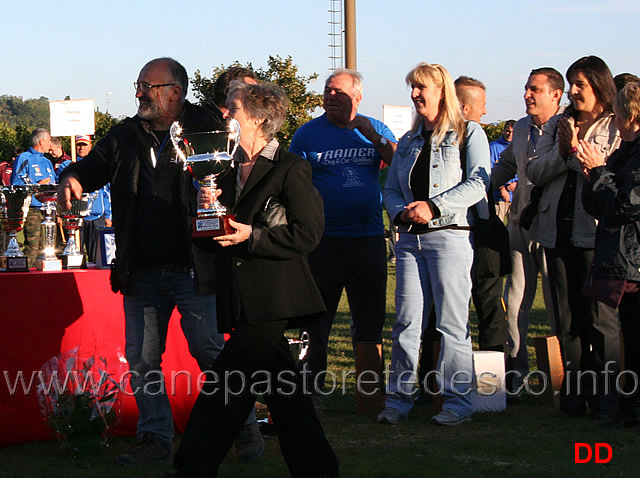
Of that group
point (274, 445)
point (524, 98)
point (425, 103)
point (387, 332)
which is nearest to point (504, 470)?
point (274, 445)

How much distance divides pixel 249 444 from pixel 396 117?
41.8 feet

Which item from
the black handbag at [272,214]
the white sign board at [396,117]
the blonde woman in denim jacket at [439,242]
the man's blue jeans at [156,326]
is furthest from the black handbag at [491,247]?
the white sign board at [396,117]

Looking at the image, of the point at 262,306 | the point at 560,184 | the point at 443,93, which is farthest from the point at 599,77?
the point at 262,306

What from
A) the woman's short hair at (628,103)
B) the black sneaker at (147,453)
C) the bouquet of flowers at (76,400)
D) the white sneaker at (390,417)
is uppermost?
the woman's short hair at (628,103)

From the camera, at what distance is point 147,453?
4.43m

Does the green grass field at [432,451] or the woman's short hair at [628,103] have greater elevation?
the woman's short hair at [628,103]

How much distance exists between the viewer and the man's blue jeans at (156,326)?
14.3ft

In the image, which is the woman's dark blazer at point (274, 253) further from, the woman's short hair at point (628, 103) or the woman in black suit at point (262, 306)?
the woman's short hair at point (628, 103)

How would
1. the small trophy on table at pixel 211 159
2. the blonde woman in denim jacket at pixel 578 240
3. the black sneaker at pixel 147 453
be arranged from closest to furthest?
the small trophy on table at pixel 211 159 → the black sneaker at pixel 147 453 → the blonde woman in denim jacket at pixel 578 240

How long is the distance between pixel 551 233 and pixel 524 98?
1.22 metres

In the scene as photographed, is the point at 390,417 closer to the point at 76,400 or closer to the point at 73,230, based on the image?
the point at 76,400

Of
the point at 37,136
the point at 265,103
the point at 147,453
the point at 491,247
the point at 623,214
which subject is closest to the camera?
the point at 265,103

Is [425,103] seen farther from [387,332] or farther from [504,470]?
[387,332]

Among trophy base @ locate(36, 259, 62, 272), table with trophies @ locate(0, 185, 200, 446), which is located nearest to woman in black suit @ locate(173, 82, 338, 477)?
table with trophies @ locate(0, 185, 200, 446)
